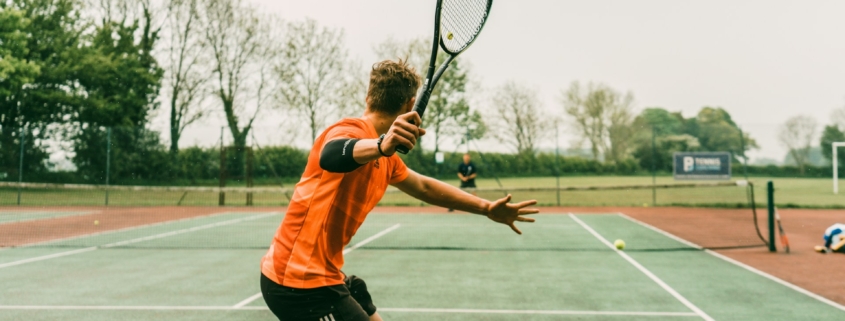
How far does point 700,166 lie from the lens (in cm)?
1953

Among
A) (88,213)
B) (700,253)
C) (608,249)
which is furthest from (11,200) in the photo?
(700,253)

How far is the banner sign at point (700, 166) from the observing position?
763 inches

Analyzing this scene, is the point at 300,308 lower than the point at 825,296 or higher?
higher

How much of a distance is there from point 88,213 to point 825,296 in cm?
1636

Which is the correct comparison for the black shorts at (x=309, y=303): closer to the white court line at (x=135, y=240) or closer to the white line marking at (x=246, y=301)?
the white line marking at (x=246, y=301)

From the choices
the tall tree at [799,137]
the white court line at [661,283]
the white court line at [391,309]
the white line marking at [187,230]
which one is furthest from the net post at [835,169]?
the white court line at [391,309]

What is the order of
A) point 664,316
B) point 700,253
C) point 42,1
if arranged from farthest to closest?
point 42,1
point 700,253
point 664,316

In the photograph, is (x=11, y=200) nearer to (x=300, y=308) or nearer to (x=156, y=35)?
(x=156, y=35)

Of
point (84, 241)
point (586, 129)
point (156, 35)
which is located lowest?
point (84, 241)

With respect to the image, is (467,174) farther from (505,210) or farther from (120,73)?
(120,73)

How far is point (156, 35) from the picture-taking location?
31062 millimetres

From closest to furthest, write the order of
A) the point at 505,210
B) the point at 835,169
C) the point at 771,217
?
the point at 505,210 < the point at 771,217 < the point at 835,169

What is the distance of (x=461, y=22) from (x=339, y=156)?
1227 millimetres

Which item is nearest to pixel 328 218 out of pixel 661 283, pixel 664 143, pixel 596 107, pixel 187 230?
pixel 661 283
